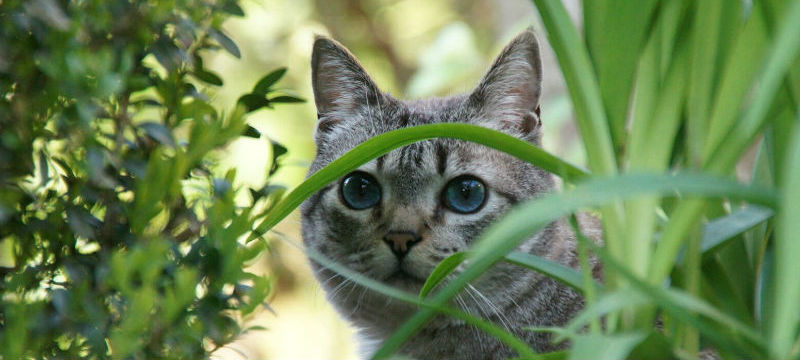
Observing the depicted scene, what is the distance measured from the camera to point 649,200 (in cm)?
89

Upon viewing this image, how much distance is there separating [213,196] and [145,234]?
4.5 inches

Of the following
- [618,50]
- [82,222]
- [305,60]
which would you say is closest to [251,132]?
[82,222]

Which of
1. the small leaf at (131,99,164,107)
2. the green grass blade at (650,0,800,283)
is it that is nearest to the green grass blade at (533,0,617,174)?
the green grass blade at (650,0,800,283)

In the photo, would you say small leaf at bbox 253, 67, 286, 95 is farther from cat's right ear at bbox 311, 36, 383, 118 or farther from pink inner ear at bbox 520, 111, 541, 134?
pink inner ear at bbox 520, 111, 541, 134

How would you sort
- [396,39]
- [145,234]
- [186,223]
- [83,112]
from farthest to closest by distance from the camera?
1. [396,39]
2. [186,223]
3. [145,234]
4. [83,112]

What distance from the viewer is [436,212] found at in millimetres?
1523

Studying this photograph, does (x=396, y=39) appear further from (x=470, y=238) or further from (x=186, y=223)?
(x=186, y=223)

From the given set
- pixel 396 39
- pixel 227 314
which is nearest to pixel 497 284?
pixel 227 314

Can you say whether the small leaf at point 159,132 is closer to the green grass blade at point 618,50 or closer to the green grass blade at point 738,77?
the green grass blade at point 618,50

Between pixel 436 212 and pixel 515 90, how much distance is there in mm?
328

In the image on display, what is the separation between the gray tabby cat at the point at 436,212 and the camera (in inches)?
58.9

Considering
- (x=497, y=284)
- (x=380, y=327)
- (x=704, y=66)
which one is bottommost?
(x=380, y=327)

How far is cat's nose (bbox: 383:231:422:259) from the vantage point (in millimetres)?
1461

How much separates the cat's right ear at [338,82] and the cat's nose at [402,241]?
1.23 ft
